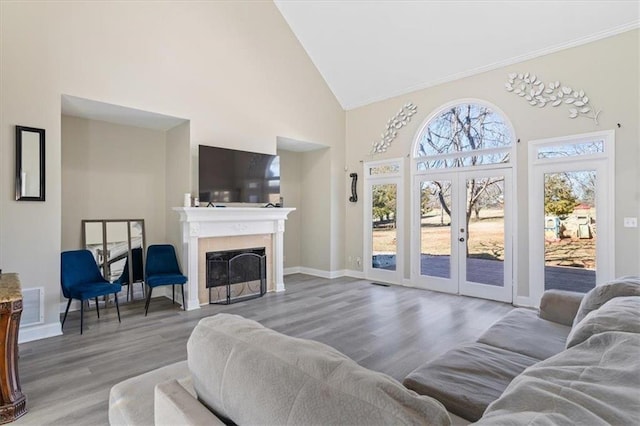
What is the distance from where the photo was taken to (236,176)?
5215 millimetres

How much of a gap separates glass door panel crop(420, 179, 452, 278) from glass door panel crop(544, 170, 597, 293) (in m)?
1.41

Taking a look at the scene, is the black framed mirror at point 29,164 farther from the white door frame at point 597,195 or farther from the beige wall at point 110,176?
the white door frame at point 597,195

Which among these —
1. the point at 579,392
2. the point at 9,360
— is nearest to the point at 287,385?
the point at 579,392

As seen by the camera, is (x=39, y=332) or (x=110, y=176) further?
(x=110, y=176)

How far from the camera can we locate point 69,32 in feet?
12.8

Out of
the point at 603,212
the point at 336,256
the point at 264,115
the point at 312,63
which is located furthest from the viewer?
the point at 336,256

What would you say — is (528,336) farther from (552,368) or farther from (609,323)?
(552,368)

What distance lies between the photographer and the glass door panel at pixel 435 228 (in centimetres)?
576

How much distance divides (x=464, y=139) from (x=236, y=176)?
12.4ft

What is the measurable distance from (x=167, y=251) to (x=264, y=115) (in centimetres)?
273

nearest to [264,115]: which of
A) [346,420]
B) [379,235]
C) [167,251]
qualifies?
[167,251]

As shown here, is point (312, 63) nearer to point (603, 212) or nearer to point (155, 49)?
point (155, 49)

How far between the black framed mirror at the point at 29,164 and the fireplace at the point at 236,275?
218 centimetres

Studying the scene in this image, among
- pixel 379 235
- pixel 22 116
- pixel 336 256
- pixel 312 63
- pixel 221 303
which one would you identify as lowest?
pixel 221 303
